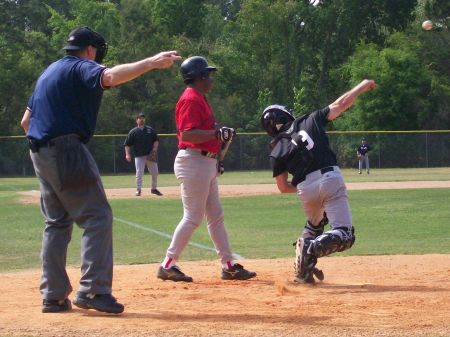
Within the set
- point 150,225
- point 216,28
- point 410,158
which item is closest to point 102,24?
point 216,28

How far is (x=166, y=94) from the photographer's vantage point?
51.5 m

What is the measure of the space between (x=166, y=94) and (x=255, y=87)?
1124cm

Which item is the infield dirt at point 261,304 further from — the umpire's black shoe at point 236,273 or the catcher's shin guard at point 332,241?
the catcher's shin guard at point 332,241

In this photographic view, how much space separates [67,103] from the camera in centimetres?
638

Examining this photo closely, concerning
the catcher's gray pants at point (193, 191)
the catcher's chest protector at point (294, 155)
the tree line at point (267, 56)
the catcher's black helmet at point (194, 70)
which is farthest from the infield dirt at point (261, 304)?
the tree line at point (267, 56)

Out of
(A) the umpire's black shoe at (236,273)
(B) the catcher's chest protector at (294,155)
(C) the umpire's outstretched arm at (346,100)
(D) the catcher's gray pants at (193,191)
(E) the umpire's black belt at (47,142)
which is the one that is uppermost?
(C) the umpire's outstretched arm at (346,100)

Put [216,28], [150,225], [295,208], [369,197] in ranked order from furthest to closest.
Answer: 1. [216,28]
2. [369,197]
3. [295,208]
4. [150,225]

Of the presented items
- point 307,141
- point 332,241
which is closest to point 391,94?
point 307,141

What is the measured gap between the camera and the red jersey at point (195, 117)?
8.08 m

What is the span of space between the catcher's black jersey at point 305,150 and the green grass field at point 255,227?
2792 mm

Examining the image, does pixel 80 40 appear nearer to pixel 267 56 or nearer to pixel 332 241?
pixel 332 241

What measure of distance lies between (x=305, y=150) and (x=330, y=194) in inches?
17.5

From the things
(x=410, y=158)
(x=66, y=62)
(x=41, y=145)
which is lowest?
(x=410, y=158)

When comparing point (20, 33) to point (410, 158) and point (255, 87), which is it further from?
point (410, 158)
